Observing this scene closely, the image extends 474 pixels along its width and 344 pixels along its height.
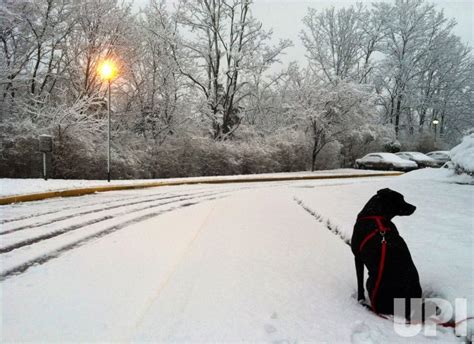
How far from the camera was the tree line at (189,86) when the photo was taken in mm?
16672

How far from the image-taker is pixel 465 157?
11336 millimetres

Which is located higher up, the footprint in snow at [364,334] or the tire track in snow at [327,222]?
the tire track in snow at [327,222]

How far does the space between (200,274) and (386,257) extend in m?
1.94

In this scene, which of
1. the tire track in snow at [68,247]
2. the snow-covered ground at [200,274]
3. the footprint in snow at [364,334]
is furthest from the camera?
the tire track in snow at [68,247]

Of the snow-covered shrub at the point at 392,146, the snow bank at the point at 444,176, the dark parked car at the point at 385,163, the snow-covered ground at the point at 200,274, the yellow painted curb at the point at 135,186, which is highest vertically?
the snow-covered shrub at the point at 392,146

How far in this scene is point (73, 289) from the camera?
3350 millimetres

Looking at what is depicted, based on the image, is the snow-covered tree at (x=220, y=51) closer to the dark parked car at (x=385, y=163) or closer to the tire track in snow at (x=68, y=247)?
the dark parked car at (x=385, y=163)

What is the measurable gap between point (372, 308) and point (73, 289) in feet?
9.27

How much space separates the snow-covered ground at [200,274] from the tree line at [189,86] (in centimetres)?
1099

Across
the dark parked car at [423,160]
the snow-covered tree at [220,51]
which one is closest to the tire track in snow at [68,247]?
the snow-covered tree at [220,51]

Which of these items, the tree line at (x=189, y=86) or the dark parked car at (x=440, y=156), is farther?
the dark parked car at (x=440, y=156)

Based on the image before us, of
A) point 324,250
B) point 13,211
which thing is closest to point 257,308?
point 324,250

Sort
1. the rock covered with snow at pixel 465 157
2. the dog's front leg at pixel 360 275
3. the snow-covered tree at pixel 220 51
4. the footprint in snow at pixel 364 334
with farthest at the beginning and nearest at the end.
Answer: the snow-covered tree at pixel 220 51, the rock covered with snow at pixel 465 157, the dog's front leg at pixel 360 275, the footprint in snow at pixel 364 334

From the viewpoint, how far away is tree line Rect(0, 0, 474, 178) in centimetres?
1667
